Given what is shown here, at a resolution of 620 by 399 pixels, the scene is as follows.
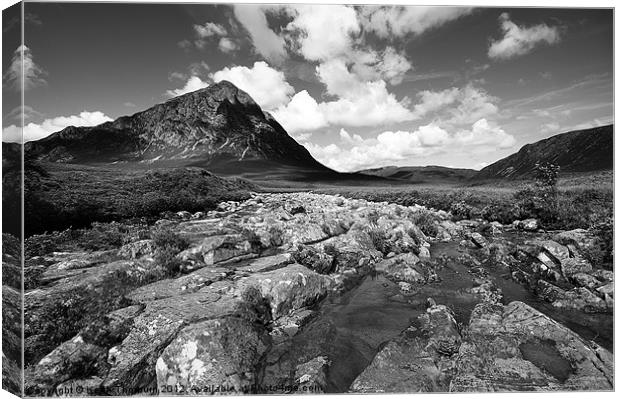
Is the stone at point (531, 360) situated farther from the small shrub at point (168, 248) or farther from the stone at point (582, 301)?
the small shrub at point (168, 248)

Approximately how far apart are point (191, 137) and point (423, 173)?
266 inches

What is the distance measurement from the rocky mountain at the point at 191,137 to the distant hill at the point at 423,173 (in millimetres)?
2228

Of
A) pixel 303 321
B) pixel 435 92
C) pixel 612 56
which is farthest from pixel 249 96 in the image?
pixel 612 56

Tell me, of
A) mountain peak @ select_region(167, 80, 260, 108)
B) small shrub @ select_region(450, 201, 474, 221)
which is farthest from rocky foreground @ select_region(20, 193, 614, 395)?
mountain peak @ select_region(167, 80, 260, 108)

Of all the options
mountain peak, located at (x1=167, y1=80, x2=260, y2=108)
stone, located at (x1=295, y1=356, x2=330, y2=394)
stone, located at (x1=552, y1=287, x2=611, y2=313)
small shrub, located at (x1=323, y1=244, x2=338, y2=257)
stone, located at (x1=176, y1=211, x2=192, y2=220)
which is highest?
mountain peak, located at (x1=167, y1=80, x2=260, y2=108)

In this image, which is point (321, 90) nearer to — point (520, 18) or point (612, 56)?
point (520, 18)

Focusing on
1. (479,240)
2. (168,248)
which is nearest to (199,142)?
(168,248)

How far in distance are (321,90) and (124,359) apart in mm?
6107

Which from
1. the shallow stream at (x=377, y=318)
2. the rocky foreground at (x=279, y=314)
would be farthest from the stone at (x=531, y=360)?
the shallow stream at (x=377, y=318)

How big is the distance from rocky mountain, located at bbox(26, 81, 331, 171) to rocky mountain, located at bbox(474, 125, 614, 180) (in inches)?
169

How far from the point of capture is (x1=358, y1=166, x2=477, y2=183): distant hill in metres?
8.30

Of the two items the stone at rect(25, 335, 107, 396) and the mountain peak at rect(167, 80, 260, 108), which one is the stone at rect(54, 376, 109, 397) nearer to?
the stone at rect(25, 335, 107, 396)

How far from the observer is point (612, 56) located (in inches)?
242

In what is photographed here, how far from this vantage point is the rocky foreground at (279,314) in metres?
4.64
